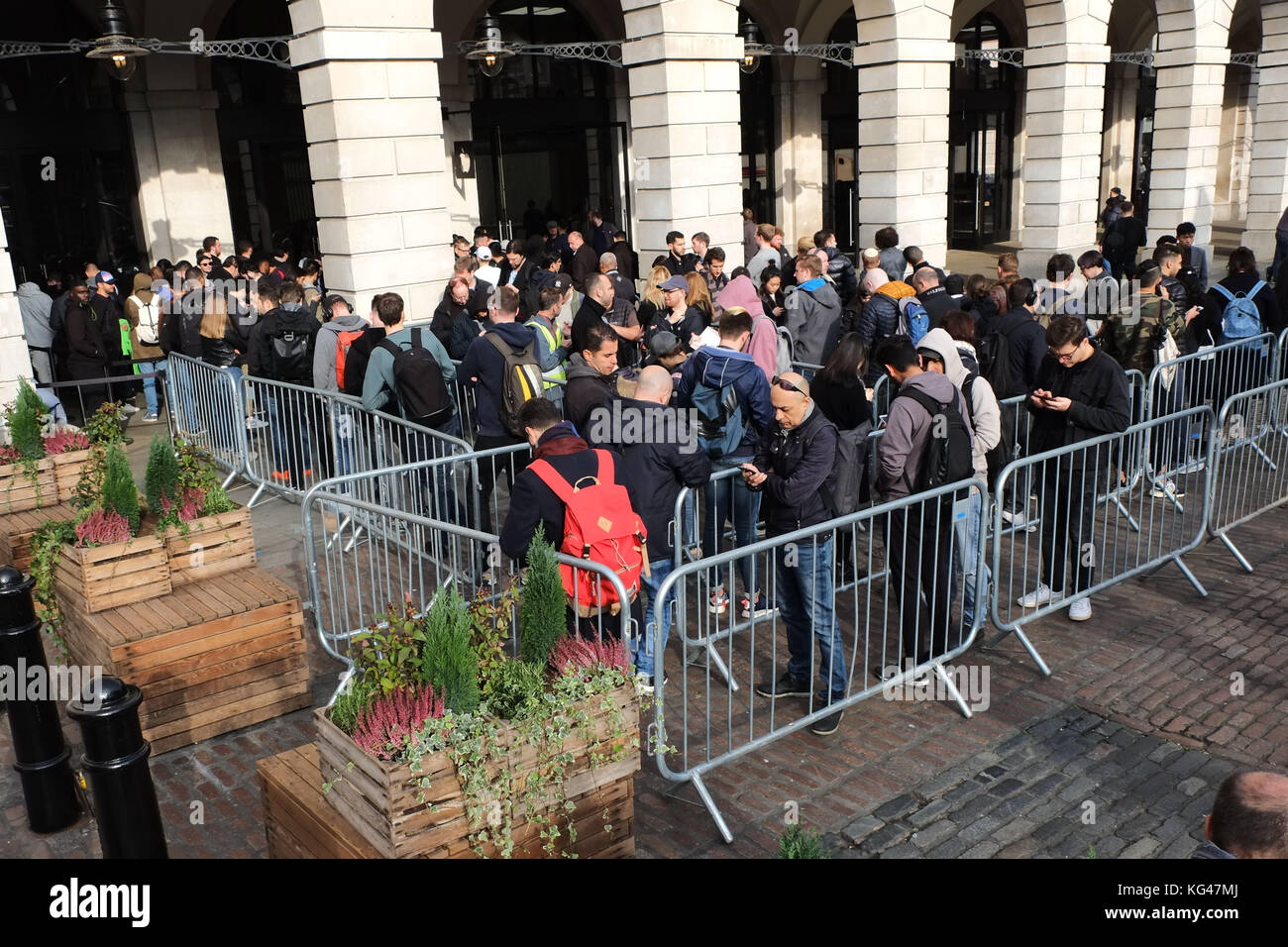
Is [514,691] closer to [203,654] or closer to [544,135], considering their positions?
[203,654]

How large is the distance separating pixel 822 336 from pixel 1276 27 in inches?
724

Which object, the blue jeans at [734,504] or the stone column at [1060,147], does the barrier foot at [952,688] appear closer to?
the blue jeans at [734,504]

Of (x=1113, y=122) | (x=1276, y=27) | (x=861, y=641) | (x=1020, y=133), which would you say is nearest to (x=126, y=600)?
(x=861, y=641)

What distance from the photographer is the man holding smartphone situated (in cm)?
720

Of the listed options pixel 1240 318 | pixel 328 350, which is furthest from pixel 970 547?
pixel 1240 318

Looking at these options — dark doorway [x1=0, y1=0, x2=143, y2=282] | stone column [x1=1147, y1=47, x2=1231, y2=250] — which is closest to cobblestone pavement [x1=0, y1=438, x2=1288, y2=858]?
dark doorway [x1=0, y1=0, x2=143, y2=282]

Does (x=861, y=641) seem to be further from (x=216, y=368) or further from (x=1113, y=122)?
(x=1113, y=122)

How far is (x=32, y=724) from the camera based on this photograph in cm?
545

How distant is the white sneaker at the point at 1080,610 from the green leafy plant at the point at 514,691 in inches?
178

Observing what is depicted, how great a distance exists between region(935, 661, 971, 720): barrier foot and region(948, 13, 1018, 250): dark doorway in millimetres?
25083

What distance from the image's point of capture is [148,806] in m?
4.48

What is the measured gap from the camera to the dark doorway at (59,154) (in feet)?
58.9

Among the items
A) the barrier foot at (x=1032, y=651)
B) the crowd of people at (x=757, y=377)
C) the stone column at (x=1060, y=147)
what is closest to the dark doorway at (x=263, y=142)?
the crowd of people at (x=757, y=377)

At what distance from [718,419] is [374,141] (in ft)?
24.6
